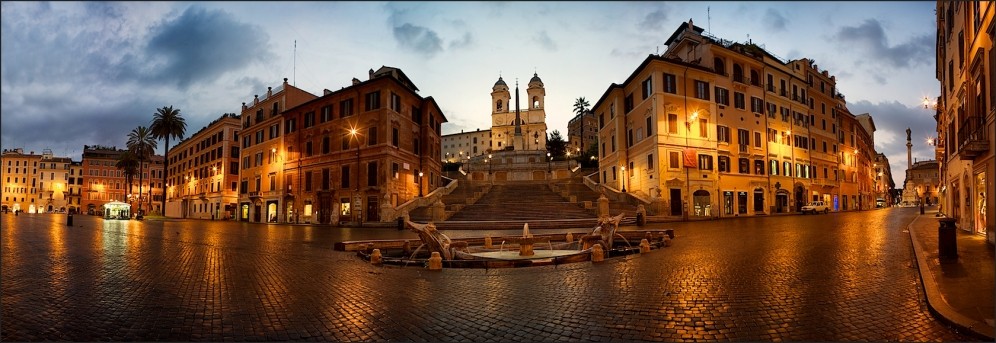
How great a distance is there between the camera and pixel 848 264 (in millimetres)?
11070

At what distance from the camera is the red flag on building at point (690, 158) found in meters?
38.7

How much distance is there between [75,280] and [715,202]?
132 ft

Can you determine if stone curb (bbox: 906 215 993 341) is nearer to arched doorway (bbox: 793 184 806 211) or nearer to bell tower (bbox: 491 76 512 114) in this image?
arched doorway (bbox: 793 184 806 211)

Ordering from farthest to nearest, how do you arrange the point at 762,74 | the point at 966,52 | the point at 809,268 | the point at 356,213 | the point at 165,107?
1. the point at 165,107
2. the point at 762,74
3. the point at 356,213
4. the point at 966,52
5. the point at 809,268

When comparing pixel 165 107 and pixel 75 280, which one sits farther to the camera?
pixel 165 107

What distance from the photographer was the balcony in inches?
594

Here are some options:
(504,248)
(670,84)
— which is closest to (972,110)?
(504,248)

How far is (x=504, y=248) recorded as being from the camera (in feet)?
59.8

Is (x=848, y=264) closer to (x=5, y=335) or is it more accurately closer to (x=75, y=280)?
(x=5, y=335)

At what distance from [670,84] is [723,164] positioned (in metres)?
8.48

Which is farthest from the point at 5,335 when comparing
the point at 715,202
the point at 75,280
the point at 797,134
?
the point at 797,134

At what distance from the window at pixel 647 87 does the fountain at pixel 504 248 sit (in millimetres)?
23138

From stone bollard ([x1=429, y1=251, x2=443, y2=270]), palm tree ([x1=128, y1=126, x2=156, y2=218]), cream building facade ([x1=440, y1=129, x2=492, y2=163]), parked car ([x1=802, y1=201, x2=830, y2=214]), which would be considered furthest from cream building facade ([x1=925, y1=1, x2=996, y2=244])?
cream building facade ([x1=440, y1=129, x2=492, y2=163])

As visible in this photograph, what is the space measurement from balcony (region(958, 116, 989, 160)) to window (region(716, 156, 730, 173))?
23742 mm
